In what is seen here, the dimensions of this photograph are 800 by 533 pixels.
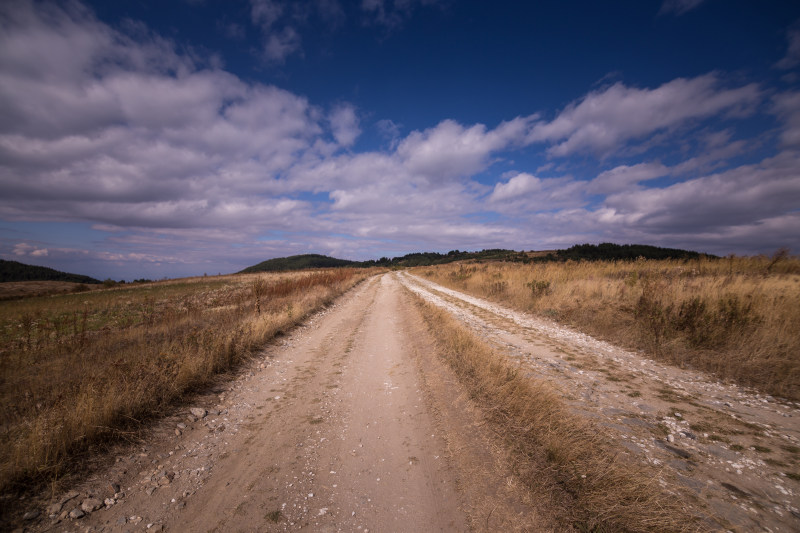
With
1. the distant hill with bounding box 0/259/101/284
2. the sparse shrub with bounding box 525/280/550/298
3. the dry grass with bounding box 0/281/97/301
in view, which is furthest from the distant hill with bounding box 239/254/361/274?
the sparse shrub with bounding box 525/280/550/298

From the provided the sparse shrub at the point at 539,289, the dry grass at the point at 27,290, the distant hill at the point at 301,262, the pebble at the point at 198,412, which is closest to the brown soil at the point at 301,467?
the pebble at the point at 198,412

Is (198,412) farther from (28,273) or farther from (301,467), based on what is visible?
(28,273)

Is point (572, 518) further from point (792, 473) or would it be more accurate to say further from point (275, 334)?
point (275, 334)

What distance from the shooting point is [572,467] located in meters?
2.75

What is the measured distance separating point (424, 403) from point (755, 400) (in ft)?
17.6

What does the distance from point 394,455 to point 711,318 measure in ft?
26.8

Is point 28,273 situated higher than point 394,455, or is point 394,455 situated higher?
point 28,273

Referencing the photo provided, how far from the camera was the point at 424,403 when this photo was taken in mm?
4586

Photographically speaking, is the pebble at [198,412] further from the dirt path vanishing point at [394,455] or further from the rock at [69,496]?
the rock at [69,496]

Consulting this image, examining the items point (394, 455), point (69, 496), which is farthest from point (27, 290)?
point (394, 455)

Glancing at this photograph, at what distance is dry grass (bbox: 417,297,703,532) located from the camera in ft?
7.38

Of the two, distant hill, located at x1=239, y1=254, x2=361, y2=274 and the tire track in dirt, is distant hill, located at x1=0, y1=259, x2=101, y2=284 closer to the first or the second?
distant hill, located at x1=239, y1=254, x2=361, y2=274

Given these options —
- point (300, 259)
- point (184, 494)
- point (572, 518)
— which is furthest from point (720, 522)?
point (300, 259)

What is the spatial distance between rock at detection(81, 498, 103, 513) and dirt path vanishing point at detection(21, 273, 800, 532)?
16mm
